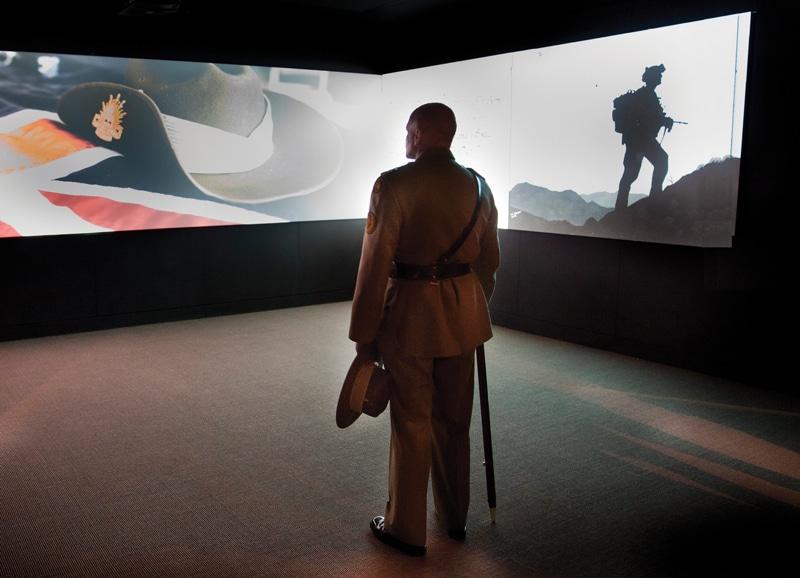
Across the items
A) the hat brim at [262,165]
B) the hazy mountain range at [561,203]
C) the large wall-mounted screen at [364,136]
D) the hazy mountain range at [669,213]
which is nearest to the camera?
the hazy mountain range at [669,213]

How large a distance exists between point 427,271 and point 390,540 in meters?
1.02

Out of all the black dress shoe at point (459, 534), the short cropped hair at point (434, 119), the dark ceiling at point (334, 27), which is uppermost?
the dark ceiling at point (334, 27)

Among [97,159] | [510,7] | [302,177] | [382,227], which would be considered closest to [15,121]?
[97,159]

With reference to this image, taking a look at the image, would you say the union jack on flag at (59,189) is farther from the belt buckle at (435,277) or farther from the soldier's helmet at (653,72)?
the belt buckle at (435,277)

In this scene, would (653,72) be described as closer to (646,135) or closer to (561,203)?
(646,135)

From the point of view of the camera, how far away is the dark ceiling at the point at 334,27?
5273 mm

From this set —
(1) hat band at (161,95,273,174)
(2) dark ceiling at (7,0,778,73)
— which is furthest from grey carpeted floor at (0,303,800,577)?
(2) dark ceiling at (7,0,778,73)

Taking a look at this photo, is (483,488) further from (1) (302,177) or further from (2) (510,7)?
(1) (302,177)

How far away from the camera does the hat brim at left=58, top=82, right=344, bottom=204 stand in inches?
234

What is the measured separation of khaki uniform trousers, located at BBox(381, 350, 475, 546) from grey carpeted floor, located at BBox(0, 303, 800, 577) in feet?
0.42

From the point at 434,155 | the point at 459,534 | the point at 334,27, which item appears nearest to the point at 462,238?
the point at 434,155

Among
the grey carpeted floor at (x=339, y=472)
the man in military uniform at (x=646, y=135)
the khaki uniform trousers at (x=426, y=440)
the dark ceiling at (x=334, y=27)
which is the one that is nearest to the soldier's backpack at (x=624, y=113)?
the man in military uniform at (x=646, y=135)

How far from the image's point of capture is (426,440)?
256cm

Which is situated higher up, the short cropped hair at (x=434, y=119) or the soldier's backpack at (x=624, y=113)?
the soldier's backpack at (x=624, y=113)
